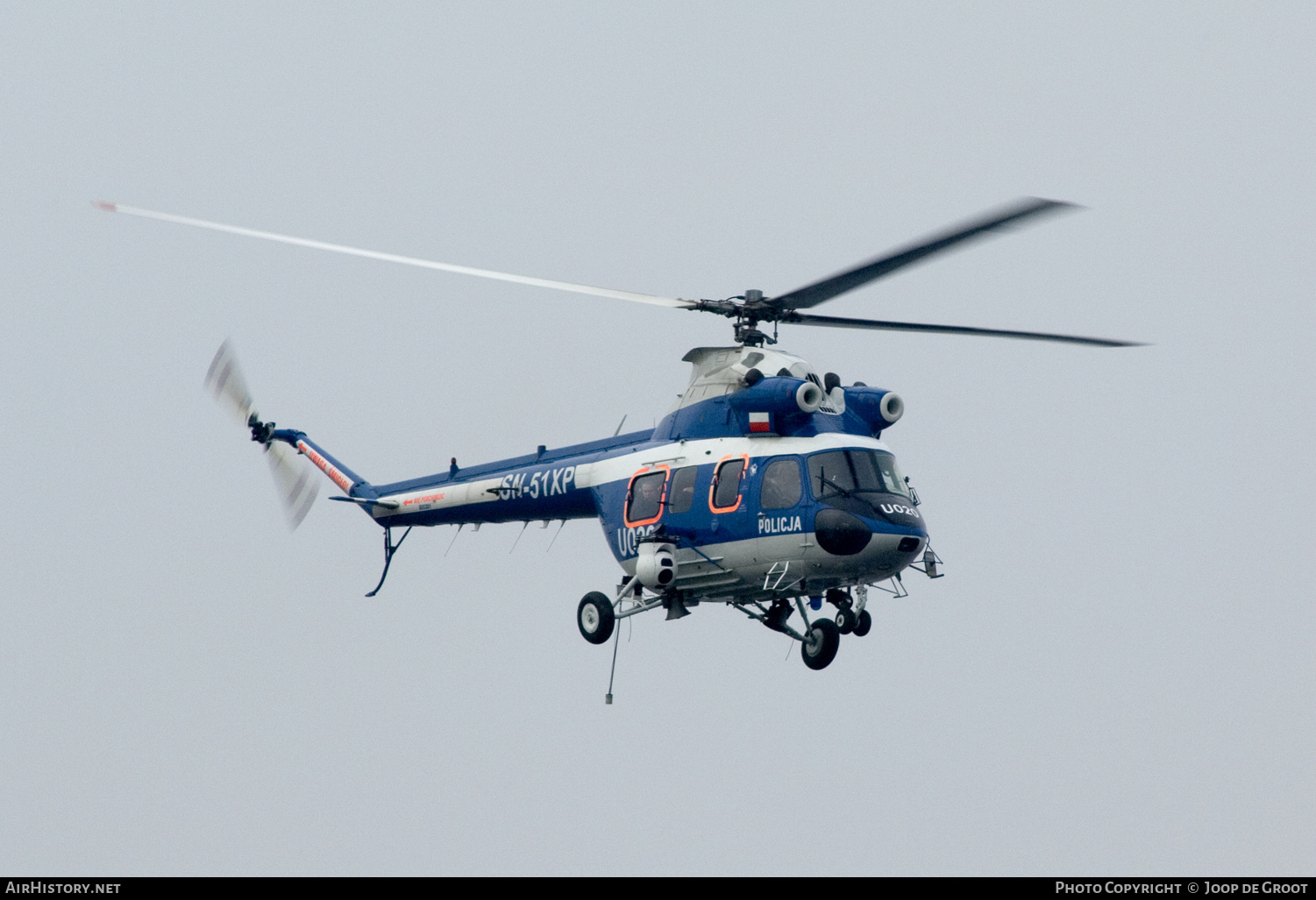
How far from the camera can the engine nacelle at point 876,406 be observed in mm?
21188

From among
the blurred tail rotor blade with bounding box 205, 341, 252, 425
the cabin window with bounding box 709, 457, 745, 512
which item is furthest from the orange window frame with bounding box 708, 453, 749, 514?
the blurred tail rotor blade with bounding box 205, 341, 252, 425

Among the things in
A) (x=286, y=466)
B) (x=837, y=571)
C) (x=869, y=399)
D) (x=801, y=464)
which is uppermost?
(x=286, y=466)

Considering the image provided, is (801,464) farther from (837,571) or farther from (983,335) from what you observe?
(983,335)

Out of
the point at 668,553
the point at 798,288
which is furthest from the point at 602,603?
the point at 798,288

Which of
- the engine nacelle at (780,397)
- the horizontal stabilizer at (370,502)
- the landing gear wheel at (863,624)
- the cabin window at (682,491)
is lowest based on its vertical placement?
the landing gear wheel at (863,624)

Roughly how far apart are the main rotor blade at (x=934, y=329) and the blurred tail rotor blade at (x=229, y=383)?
434 inches

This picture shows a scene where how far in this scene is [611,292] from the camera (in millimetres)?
20281

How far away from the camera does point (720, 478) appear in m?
20.6

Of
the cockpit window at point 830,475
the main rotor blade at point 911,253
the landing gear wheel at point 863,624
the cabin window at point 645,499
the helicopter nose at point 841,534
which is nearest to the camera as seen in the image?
the main rotor blade at point 911,253

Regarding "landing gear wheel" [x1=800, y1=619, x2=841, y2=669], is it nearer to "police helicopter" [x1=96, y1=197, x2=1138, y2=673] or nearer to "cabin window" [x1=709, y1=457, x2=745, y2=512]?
"police helicopter" [x1=96, y1=197, x2=1138, y2=673]

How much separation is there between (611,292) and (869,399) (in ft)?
12.2

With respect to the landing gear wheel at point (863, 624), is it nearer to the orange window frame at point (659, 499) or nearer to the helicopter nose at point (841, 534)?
the helicopter nose at point (841, 534)

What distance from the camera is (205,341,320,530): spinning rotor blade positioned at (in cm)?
2706

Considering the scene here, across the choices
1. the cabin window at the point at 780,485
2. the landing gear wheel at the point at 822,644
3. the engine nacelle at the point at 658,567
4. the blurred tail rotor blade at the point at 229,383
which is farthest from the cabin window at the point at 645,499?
the blurred tail rotor blade at the point at 229,383
